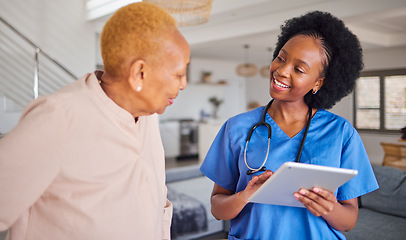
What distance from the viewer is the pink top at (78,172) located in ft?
2.11

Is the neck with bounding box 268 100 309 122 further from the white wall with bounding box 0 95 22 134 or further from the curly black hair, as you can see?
the white wall with bounding box 0 95 22 134

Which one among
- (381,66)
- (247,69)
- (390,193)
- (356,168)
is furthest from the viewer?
(247,69)

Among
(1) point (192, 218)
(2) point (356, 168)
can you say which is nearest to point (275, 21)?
(1) point (192, 218)

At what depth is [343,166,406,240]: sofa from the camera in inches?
94.1

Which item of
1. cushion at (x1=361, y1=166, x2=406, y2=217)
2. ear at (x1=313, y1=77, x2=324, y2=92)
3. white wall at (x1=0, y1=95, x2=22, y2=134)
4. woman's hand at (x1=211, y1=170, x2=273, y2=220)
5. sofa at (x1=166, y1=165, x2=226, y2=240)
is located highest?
ear at (x1=313, y1=77, x2=324, y2=92)

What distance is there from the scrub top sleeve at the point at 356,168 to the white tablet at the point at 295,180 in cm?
19

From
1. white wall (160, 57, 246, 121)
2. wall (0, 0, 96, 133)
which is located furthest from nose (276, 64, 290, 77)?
white wall (160, 57, 246, 121)

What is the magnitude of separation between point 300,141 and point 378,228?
5.63 ft

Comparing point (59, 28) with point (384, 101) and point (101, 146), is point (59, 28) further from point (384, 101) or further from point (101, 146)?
point (384, 101)

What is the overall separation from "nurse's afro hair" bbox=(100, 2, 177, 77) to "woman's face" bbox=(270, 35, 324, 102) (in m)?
0.54

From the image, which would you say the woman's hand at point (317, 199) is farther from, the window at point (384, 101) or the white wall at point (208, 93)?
the white wall at point (208, 93)

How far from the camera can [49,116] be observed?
65cm

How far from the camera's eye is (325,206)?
101 centimetres

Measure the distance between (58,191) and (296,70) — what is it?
0.84 metres
